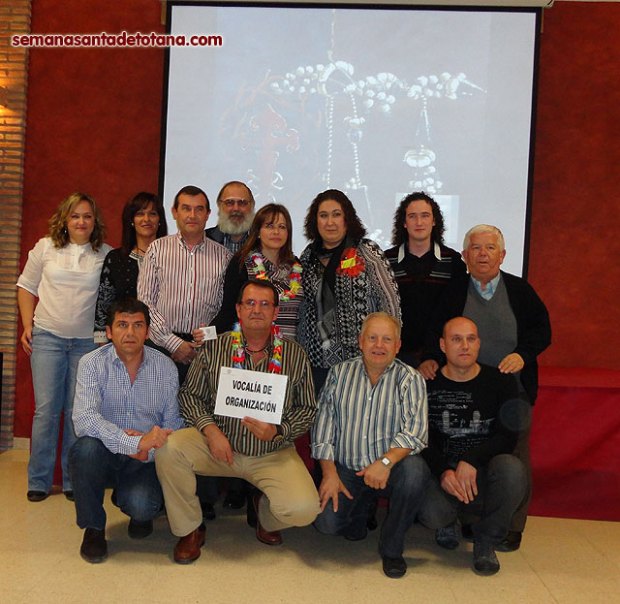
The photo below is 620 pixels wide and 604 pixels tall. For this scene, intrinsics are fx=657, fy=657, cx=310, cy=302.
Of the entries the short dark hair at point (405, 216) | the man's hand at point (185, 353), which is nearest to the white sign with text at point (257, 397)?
the man's hand at point (185, 353)

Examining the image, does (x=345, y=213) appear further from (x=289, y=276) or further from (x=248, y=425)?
(x=248, y=425)

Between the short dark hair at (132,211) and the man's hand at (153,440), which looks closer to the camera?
the man's hand at (153,440)

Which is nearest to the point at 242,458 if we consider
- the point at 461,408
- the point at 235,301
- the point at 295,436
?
the point at 295,436

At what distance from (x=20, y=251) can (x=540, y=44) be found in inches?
160

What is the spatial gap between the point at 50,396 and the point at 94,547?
120 cm

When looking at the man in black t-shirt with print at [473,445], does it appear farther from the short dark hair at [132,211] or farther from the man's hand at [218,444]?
the short dark hair at [132,211]

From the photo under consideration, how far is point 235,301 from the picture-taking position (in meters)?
3.27

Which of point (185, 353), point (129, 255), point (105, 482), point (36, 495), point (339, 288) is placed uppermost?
point (129, 255)

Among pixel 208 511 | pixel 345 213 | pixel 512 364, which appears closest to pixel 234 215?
pixel 345 213

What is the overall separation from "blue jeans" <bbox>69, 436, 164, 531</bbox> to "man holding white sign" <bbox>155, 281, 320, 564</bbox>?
14 centimetres

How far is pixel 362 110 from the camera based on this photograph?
15.4 feet

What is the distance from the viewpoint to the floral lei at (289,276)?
10.7ft

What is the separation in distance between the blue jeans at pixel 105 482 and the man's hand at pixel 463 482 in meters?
1.28

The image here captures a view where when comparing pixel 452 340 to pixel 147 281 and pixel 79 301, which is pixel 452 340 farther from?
pixel 79 301
